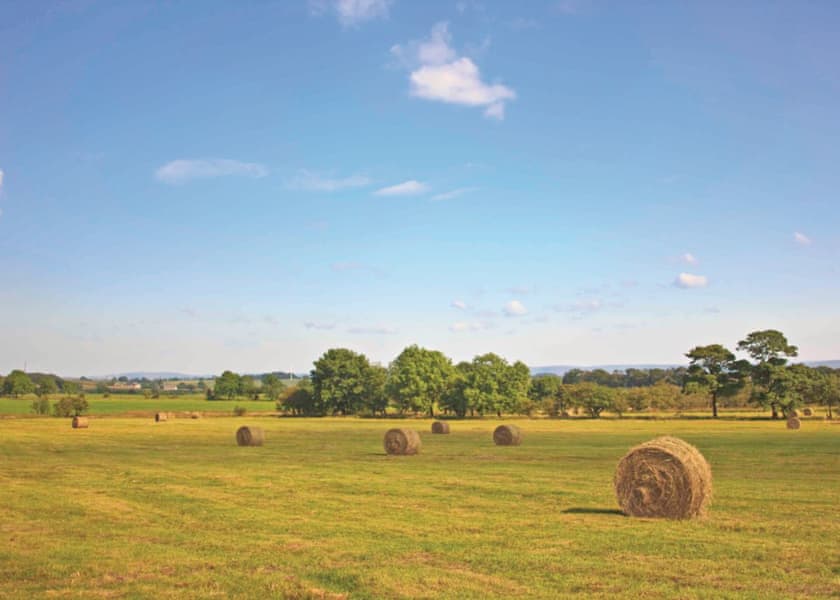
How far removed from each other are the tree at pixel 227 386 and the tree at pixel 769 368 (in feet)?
426

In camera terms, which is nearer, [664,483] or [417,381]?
[664,483]

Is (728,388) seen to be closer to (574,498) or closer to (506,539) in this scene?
(574,498)

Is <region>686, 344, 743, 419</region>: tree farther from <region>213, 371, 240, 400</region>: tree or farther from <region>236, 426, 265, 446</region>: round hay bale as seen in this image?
<region>213, 371, 240, 400</region>: tree

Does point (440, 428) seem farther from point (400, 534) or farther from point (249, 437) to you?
point (400, 534)

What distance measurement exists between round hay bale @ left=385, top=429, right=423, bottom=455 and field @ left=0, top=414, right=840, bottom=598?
270 inches

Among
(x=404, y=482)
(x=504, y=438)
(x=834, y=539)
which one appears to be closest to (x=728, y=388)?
(x=504, y=438)

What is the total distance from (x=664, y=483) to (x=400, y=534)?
7.33m

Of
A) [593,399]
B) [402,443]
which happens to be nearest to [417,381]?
[593,399]

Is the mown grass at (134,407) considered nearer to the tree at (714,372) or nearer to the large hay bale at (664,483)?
the tree at (714,372)

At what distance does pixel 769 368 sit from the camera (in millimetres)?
97312

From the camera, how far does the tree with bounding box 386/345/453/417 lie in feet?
394

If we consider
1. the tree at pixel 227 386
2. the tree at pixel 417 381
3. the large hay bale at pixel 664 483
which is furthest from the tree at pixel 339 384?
the large hay bale at pixel 664 483

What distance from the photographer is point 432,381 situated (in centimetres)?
12181

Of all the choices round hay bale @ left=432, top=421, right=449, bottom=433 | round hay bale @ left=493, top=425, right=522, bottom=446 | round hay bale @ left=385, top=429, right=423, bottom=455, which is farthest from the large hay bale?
round hay bale @ left=432, top=421, right=449, bottom=433
